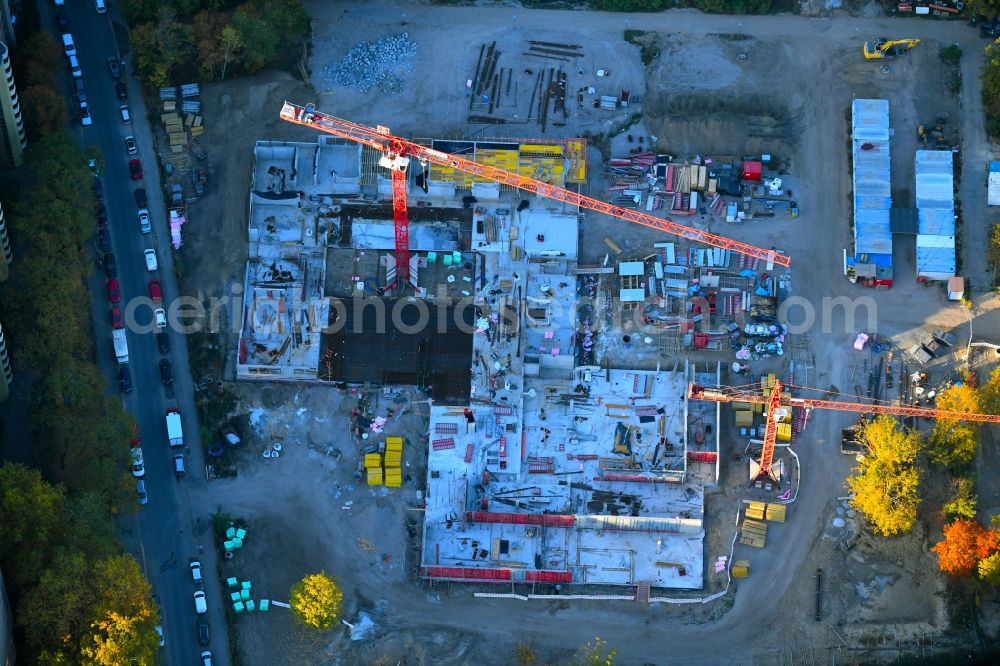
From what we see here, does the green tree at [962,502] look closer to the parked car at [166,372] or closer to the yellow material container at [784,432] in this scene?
the yellow material container at [784,432]

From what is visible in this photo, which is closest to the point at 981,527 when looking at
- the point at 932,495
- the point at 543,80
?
the point at 932,495

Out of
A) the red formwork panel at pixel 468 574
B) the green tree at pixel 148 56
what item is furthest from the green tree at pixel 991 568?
the green tree at pixel 148 56

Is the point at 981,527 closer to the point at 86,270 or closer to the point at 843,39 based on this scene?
the point at 843,39

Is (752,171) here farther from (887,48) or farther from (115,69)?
(115,69)

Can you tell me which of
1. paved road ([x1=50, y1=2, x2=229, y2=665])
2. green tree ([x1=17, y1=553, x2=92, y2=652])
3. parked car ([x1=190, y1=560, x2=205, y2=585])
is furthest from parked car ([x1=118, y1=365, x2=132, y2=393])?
green tree ([x1=17, y1=553, x2=92, y2=652])

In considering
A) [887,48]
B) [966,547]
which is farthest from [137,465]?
[887,48]

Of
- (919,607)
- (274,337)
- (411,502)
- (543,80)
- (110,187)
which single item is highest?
(543,80)

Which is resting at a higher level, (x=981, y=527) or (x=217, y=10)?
(x=217, y=10)

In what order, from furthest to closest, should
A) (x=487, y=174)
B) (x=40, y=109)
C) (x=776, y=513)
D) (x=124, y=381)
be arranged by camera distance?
(x=487, y=174)
(x=40, y=109)
(x=124, y=381)
(x=776, y=513)
